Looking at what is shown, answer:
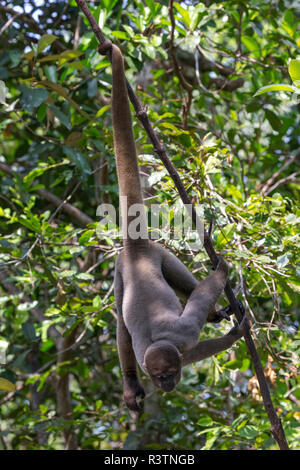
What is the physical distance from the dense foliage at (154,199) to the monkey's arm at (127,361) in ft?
2.64

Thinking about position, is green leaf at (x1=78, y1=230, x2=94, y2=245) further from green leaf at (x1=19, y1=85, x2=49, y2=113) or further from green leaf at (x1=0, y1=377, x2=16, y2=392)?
green leaf at (x1=0, y1=377, x2=16, y2=392)

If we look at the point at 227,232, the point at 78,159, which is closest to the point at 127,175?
the point at 227,232

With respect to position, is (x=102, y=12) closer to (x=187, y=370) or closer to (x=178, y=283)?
(x=178, y=283)

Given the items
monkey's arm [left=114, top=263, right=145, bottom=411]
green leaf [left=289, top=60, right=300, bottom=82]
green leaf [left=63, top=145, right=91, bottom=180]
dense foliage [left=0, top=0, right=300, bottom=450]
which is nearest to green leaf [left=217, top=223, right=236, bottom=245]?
dense foliage [left=0, top=0, right=300, bottom=450]

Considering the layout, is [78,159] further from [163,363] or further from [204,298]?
A: [163,363]

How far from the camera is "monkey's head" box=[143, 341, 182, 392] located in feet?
10.5

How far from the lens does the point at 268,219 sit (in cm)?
438

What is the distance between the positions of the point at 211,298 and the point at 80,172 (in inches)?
107

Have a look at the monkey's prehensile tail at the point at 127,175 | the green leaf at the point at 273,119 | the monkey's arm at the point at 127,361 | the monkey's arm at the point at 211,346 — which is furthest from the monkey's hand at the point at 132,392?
the green leaf at the point at 273,119

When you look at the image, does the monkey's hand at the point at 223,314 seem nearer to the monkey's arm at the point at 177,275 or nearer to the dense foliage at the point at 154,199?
the monkey's arm at the point at 177,275

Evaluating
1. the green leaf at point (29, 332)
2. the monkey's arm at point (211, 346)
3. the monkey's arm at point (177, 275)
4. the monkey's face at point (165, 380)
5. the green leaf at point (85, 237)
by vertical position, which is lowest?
the monkey's face at point (165, 380)

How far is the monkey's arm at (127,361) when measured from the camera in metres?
3.83

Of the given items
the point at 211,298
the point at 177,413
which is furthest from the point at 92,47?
the point at 177,413

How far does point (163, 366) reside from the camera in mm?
3180
